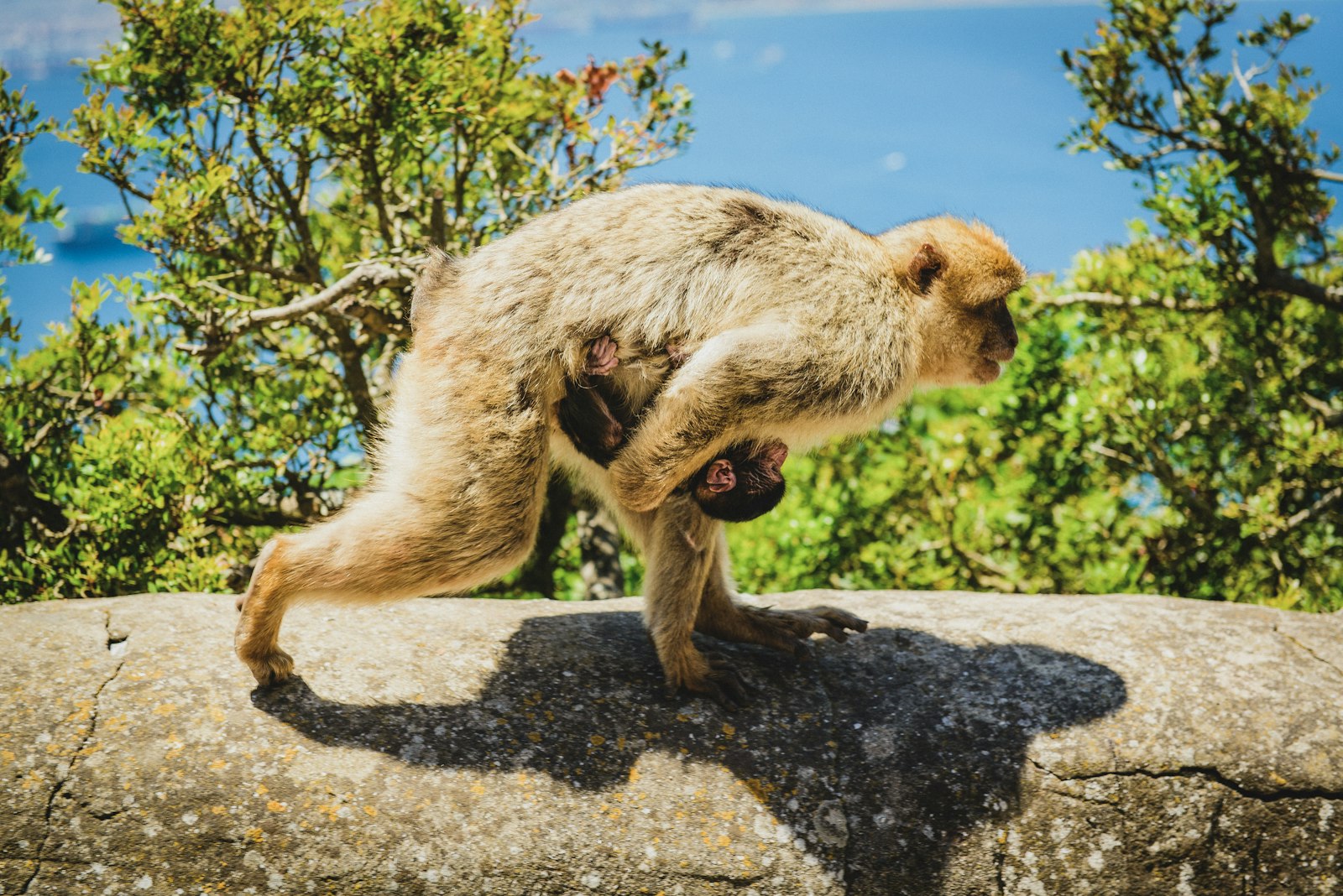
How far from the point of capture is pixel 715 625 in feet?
13.4

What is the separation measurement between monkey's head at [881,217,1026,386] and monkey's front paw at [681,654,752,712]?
1272mm

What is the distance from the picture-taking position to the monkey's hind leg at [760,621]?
13.2 feet

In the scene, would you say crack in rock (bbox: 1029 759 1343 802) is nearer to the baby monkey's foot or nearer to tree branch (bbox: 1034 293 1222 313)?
the baby monkey's foot

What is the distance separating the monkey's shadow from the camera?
10.9 feet

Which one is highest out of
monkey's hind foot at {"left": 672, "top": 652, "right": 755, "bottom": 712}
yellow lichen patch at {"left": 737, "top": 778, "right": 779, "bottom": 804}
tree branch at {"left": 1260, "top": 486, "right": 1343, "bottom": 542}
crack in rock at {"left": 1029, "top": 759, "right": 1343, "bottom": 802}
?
tree branch at {"left": 1260, "top": 486, "right": 1343, "bottom": 542}

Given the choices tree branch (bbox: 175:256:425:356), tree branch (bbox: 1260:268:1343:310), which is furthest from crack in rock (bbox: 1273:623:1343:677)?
tree branch (bbox: 175:256:425:356)

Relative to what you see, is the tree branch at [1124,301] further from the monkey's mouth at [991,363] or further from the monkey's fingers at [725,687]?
the monkey's fingers at [725,687]

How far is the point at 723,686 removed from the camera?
3703 mm

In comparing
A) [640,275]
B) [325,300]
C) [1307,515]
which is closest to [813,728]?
[640,275]

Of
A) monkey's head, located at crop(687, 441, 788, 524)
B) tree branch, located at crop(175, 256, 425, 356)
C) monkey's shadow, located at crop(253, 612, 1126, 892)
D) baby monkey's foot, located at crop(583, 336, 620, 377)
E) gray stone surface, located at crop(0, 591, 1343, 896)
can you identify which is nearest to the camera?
gray stone surface, located at crop(0, 591, 1343, 896)

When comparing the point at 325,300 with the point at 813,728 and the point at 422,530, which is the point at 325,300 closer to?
the point at 422,530

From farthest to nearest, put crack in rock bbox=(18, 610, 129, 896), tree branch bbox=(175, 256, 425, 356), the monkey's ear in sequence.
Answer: tree branch bbox=(175, 256, 425, 356) < the monkey's ear < crack in rock bbox=(18, 610, 129, 896)

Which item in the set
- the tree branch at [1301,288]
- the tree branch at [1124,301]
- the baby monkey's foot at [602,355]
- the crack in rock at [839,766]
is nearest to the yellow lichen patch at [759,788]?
the crack in rock at [839,766]

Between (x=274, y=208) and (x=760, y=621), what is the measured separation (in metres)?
2.69
